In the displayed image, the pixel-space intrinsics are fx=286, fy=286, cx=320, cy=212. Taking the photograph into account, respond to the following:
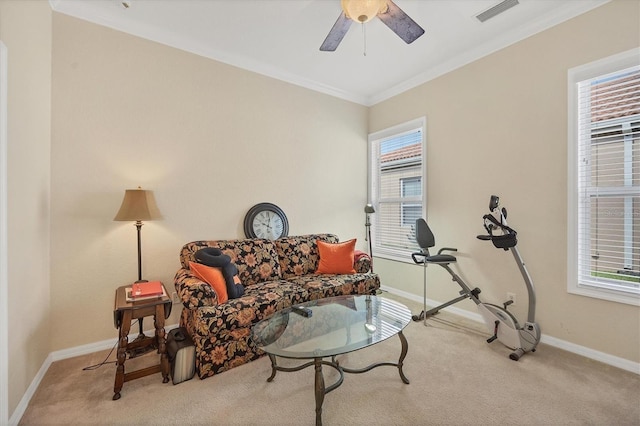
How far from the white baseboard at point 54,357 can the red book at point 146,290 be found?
31.9 inches

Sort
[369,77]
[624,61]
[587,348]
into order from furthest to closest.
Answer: [369,77] → [587,348] → [624,61]

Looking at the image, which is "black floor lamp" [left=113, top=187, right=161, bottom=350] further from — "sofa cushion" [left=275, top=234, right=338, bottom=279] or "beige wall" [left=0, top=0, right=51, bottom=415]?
"sofa cushion" [left=275, top=234, right=338, bottom=279]

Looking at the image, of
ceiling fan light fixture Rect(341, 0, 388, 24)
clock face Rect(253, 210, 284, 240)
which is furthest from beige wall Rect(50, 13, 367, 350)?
ceiling fan light fixture Rect(341, 0, 388, 24)

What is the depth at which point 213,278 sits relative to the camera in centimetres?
244

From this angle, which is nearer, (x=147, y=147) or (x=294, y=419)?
(x=294, y=419)

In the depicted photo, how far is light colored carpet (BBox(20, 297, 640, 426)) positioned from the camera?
5.71ft

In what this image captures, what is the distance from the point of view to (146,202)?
8.35ft

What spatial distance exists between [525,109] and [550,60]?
446mm

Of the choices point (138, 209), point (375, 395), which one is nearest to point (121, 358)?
point (138, 209)

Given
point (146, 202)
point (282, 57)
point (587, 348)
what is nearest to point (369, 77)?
point (282, 57)

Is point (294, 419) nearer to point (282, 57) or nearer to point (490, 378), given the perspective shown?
point (490, 378)

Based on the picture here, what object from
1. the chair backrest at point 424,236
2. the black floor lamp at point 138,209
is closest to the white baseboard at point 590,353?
the chair backrest at point 424,236

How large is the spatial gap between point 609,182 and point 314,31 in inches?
117

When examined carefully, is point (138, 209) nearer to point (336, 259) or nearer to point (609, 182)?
point (336, 259)
